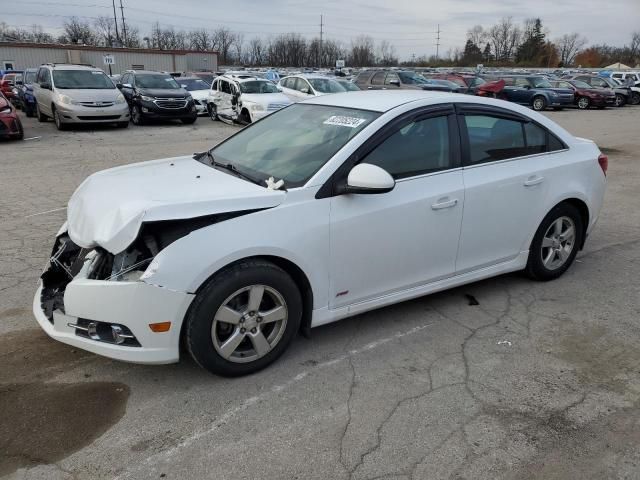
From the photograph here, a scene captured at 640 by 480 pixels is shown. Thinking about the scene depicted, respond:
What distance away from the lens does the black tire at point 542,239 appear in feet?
15.0

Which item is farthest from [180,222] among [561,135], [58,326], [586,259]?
[586,259]

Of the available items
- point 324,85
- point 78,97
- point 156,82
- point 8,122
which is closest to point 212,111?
Result: point 156,82

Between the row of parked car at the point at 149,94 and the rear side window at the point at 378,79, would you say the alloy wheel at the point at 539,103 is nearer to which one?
the row of parked car at the point at 149,94

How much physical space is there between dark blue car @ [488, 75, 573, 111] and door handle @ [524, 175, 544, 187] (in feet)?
77.2

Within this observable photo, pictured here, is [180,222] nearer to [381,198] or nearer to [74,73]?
[381,198]

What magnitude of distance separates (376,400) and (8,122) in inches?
521

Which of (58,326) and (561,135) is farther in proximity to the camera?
(561,135)

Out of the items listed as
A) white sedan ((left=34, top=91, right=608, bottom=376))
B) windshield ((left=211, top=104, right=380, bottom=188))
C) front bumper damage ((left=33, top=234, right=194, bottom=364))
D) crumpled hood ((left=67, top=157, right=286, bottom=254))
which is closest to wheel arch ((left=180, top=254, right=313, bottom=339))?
white sedan ((left=34, top=91, right=608, bottom=376))

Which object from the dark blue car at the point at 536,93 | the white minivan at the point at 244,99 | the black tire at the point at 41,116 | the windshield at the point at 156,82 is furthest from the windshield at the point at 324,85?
the dark blue car at the point at 536,93

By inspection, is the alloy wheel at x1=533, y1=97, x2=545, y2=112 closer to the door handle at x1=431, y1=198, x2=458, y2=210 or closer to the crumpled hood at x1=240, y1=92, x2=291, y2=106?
the crumpled hood at x1=240, y1=92, x2=291, y2=106

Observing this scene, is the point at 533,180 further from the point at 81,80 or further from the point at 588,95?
the point at 588,95

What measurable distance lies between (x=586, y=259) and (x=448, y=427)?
3.41m

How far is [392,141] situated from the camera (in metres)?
3.68

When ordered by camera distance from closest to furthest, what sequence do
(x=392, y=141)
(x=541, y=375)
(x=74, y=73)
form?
1. (x=541, y=375)
2. (x=392, y=141)
3. (x=74, y=73)
